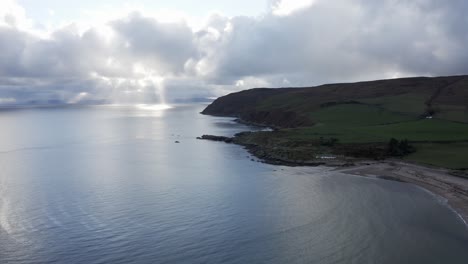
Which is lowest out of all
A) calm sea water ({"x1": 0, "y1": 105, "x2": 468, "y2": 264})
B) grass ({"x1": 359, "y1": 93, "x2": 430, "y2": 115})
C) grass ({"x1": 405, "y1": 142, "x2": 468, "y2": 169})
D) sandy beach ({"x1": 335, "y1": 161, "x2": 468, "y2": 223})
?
calm sea water ({"x1": 0, "y1": 105, "x2": 468, "y2": 264})

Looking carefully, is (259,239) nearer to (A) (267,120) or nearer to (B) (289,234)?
(B) (289,234)

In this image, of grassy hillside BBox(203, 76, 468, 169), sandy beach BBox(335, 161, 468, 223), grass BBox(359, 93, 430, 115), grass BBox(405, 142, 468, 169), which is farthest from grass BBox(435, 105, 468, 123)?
sandy beach BBox(335, 161, 468, 223)

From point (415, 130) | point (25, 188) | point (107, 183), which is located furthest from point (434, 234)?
point (415, 130)

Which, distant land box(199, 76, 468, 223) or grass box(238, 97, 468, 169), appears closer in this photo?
distant land box(199, 76, 468, 223)

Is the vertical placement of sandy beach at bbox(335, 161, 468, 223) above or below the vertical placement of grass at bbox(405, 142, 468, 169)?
below

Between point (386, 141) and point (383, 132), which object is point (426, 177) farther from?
point (383, 132)

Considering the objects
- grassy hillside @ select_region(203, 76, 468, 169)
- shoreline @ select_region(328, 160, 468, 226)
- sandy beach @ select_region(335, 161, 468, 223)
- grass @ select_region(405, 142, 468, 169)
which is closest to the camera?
shoreline @ select_region(328, 160, 468, 226)

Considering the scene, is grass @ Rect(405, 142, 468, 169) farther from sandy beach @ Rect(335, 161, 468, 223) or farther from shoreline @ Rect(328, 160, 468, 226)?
sandy beach @ Rect(335, 161, 468, 223)
